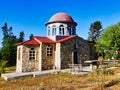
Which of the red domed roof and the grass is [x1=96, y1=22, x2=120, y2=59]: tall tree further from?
the grass

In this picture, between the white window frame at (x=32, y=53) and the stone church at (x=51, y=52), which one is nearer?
the stone church at (x=51, y=52)

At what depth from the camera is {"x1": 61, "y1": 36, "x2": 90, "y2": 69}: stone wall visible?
32444mm

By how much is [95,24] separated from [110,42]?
33.2m

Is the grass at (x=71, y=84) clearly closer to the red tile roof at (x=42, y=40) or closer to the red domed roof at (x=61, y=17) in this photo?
the red tile roof at (x=42, y=40)

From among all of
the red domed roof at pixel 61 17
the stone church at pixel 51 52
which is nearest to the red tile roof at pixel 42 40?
the stone church at pixel 51 52

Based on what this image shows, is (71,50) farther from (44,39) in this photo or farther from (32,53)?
(32,53)

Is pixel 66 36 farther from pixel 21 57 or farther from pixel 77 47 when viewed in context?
pixel 21 57

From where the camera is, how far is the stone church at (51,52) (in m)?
32.2

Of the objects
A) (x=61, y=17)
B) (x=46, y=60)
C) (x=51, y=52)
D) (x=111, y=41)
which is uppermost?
(x=61, y=17)

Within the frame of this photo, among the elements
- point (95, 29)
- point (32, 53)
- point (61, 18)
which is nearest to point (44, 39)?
point (32, 53)

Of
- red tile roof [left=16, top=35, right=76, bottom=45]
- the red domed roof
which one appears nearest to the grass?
red tile roof [left=16, top=35, right=76, bottom=45]

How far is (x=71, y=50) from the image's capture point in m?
33.2

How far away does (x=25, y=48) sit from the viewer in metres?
32.3

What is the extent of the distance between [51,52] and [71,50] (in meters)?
2.94
